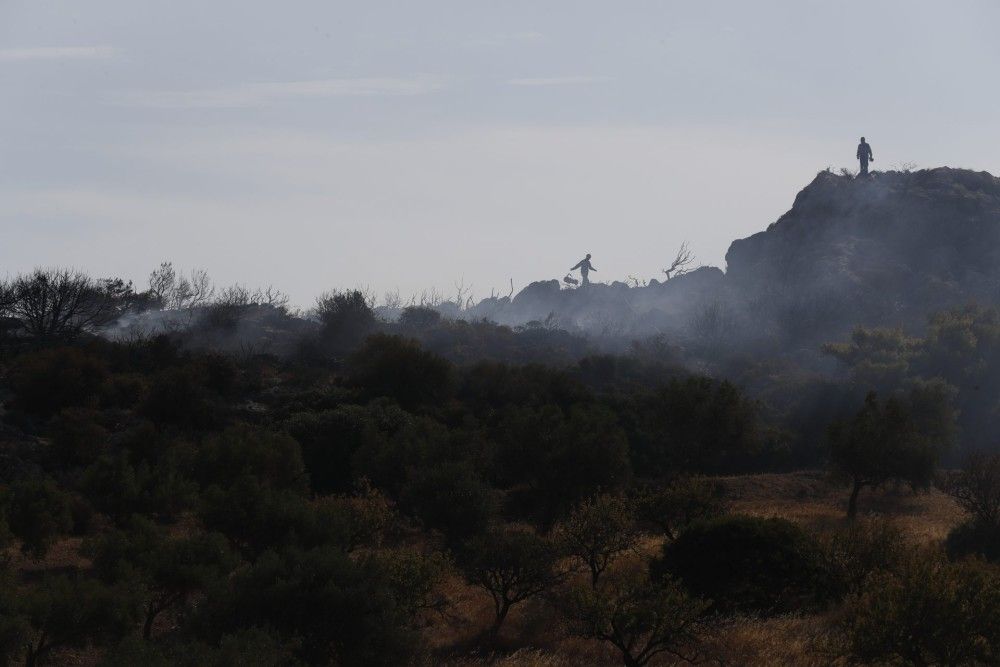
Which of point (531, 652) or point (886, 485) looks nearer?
point (531, 652)

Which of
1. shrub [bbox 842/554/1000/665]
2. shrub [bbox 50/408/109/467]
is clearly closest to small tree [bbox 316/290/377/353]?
shrub [bbox 50/408/109/467]

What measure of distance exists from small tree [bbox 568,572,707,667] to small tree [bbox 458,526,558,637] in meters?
3.97

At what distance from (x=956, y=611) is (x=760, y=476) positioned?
1118 inches

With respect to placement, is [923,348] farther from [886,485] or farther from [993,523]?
[993,523]

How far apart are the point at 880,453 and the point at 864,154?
78.5 m

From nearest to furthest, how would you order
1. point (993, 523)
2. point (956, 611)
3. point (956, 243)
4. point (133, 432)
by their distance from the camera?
point (956, 611), point (993, 523), point (133, 432), point (956, 243)

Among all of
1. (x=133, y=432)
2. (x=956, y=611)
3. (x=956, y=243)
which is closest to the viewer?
(x=956, y=611)

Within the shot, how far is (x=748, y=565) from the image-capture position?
27.3 meters

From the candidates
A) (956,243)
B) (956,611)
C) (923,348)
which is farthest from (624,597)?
(956,243)

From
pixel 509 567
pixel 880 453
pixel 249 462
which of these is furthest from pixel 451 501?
pixel 880 453

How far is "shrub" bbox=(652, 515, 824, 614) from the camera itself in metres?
26.7

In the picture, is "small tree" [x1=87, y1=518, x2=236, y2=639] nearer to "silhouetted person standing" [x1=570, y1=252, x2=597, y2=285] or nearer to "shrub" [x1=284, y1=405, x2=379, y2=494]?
"shrub" [x1=284, y1=405, x2=379, y2=494]

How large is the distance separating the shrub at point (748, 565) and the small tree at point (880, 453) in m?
12.2

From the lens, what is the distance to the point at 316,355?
73.3 metres
